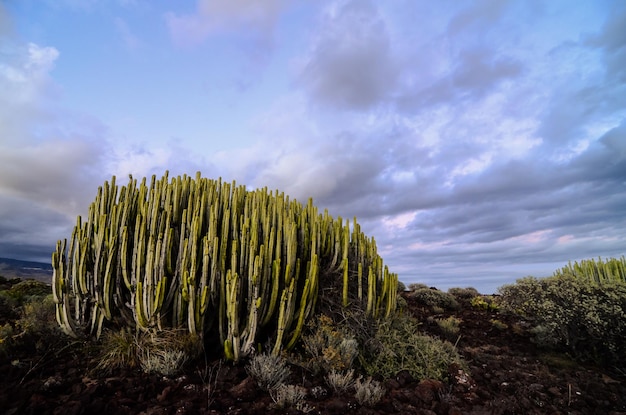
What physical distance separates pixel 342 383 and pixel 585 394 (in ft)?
13.5

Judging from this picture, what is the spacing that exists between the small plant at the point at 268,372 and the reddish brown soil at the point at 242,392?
119 mm

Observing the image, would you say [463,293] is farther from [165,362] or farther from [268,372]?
[165,362]

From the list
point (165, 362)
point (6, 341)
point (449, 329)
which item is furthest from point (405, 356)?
point (6, 341)

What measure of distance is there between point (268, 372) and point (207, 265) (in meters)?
1.80

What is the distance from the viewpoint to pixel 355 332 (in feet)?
20.3

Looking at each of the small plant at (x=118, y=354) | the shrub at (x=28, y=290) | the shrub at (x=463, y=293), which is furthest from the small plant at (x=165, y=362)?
the shrub at (x=463, y=293)

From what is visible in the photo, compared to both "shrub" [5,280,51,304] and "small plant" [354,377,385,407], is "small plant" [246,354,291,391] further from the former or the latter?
"shrub" [5,280,51,304]

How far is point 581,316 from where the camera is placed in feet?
25.7

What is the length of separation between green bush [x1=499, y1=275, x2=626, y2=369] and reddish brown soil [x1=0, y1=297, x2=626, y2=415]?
1.12 metres

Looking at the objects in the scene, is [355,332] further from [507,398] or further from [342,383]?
[507,398]

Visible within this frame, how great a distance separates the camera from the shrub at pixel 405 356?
545 cm

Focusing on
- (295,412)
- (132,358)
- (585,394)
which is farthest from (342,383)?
(585,394)

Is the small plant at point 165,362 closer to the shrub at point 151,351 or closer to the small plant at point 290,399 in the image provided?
the shrub at point 151,351

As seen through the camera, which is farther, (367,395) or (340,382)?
(340,382)
